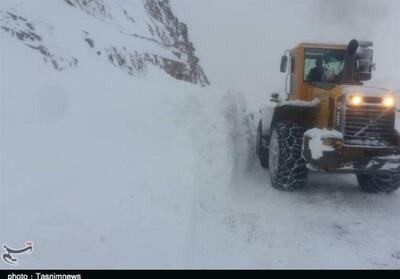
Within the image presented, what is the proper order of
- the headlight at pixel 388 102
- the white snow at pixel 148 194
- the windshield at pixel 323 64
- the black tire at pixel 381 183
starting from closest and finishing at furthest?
the white snow at pixel 148 194, the headlight at pixel 388 102, the black tire at pixel 381 183, the windshield at pixel 323 64

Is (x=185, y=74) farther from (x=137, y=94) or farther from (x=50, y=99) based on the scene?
(x=50, y=99)

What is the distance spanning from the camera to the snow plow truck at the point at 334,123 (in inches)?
276

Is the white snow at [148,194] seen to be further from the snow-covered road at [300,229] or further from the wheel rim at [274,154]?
the wheel rim at [274,154]

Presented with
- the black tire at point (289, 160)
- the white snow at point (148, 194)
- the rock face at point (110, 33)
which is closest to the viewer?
the white snow at point (148, 194)

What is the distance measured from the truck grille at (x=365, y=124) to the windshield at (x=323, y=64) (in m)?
1.55

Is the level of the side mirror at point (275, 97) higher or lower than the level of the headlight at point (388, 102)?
lower

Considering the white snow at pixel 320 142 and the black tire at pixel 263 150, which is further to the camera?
the black tire at pixel 263 150

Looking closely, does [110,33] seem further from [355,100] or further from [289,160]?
[355,100]

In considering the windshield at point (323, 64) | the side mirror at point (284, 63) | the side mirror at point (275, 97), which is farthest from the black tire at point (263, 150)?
the windshield at point (323, 64)

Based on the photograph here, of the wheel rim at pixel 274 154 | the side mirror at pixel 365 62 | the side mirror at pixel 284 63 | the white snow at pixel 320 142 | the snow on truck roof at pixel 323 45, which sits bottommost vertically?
the wheel rim at pixel 274 154

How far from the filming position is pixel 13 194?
4883mm

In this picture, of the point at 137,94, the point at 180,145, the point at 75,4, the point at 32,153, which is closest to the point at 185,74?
the point at 75,4

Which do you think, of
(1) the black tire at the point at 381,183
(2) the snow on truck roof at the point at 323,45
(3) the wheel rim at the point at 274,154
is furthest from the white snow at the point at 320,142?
(2) the snow on truck roof at the point at 323,45

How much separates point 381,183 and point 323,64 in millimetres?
2191
